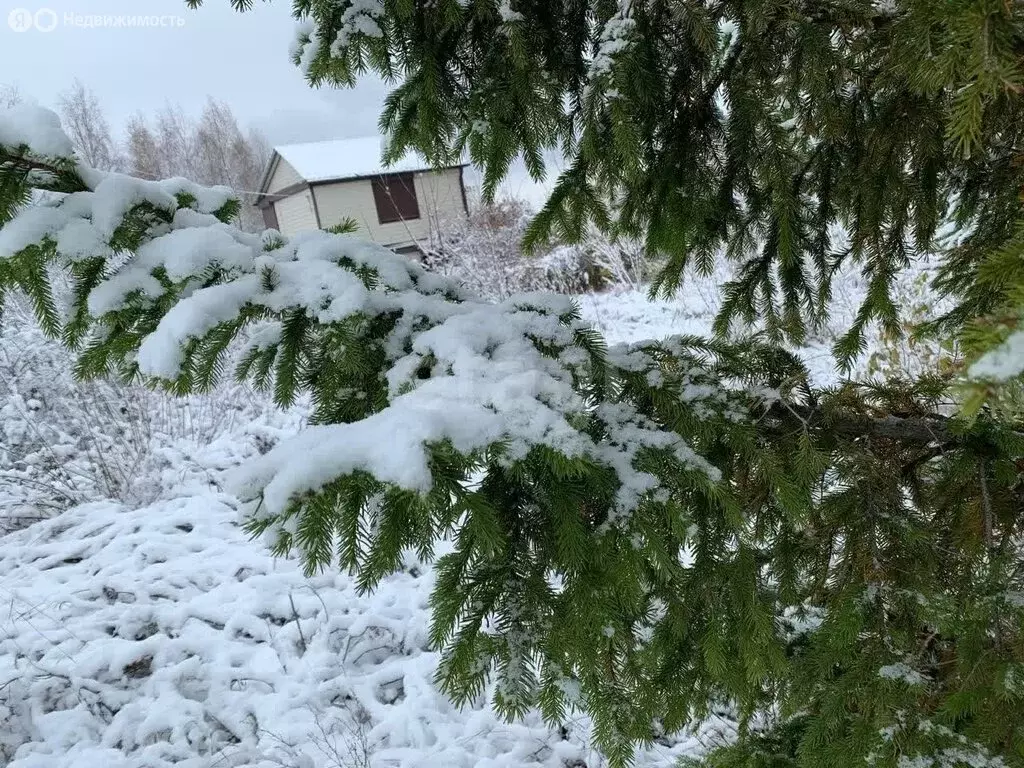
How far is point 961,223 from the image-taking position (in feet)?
7.74

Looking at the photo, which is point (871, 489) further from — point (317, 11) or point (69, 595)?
point (69, 595)

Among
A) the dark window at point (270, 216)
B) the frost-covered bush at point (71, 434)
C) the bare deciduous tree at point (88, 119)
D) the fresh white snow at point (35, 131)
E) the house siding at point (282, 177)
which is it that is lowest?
the frost-covered bush at point (71, 434)

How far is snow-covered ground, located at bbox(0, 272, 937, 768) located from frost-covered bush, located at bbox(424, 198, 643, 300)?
561 centimetres

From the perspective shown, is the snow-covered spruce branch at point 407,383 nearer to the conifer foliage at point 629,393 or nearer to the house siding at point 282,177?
the conifer foliage at point 629,393

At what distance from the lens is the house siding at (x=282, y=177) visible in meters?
20.1

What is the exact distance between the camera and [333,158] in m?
20.5

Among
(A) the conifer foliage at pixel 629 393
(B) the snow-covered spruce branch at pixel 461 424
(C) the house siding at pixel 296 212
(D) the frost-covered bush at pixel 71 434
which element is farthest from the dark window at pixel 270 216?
(B) the snow-covered spruce branch at pixel 461 424

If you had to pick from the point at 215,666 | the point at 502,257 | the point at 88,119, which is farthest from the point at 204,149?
the point at 215,666

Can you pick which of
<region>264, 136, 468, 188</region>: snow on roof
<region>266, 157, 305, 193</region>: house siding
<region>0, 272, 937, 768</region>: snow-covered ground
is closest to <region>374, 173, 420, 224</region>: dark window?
<region>264, 136, 468, 188</region>: snow on roof

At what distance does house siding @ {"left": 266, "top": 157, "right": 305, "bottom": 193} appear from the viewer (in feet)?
65.9

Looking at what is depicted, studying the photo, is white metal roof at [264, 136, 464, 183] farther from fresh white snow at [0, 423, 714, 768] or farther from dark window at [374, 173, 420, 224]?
fresh white snow at [0, 423, 714, 768]

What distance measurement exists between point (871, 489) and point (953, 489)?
13.7 inches

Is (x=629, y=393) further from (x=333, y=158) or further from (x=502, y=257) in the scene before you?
(x=333, y=158)

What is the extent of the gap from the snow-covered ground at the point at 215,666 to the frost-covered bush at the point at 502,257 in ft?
18.4
